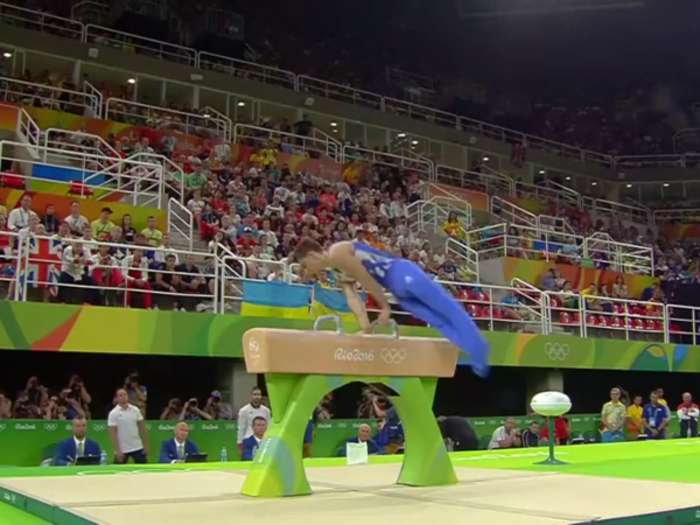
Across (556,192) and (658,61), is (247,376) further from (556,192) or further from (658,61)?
(658,61)

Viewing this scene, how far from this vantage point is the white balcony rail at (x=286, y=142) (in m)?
21.1

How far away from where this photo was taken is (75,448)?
28.6 ft

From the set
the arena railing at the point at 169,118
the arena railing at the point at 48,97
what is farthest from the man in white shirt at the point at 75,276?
the arena railing at the point at 169,118

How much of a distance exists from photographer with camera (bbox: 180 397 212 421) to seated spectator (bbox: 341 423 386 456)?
80.0 inches

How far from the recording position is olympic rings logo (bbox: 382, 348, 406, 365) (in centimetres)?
507

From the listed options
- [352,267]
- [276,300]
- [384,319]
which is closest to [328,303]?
[276,300]

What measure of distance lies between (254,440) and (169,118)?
1252 cm

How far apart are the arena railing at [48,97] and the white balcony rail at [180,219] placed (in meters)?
4.67

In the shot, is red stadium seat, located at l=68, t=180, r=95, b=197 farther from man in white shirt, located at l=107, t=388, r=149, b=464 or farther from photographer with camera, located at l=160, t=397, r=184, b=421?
man in white shirt, located at l=107, t=388, r=149, b=464

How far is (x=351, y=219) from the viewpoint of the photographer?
18109 millimetres

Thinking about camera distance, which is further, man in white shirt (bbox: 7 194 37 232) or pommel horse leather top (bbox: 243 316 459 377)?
man in white shirt (bbox: 7 194 37 232)

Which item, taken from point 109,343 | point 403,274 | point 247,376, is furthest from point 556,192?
point 403,274

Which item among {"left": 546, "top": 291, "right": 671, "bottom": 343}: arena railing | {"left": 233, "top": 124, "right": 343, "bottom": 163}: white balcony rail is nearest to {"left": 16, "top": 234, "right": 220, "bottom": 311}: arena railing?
{"left": 546, "top": 291, "right": 671, "bottom": 343}: arena railing

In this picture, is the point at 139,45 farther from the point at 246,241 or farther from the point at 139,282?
the point at 139,282
